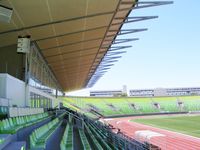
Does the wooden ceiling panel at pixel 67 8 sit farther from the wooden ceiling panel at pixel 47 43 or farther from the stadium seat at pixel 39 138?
the stadium seat at pixel 39 138

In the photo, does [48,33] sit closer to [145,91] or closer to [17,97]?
[17,97]

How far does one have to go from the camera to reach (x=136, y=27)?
16375 millimetres

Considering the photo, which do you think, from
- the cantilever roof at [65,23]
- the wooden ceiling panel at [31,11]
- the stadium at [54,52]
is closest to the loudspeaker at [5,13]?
the stadium at [54,52]

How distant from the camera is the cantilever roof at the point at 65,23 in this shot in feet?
31.5

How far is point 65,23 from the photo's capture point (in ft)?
38.8

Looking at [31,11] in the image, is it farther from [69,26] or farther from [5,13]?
[69,26]

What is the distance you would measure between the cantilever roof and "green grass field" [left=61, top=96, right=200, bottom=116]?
34.9 m

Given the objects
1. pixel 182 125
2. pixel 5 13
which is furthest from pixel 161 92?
pixel 5 13

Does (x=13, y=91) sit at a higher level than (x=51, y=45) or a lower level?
lower

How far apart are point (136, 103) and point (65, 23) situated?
49.5 m

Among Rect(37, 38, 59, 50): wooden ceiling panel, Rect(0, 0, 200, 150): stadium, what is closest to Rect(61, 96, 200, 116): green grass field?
Rect(0, 0, 200, 150): stadium

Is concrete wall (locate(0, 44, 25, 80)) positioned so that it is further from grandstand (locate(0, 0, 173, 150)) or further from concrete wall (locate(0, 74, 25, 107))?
concrete wall (locate(0, 74, 25, 107))

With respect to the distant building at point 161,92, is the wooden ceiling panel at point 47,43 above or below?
below

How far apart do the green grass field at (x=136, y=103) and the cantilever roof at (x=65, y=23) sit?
34.9m
